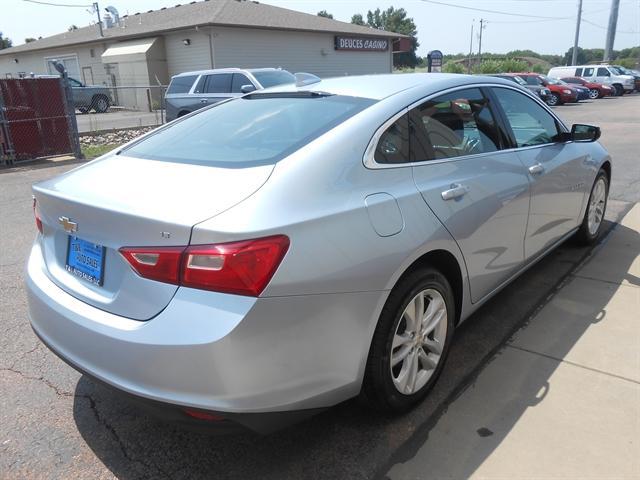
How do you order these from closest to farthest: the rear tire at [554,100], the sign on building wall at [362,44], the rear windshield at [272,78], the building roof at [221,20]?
1. the rear windshield at [272,78]
2. the building roof at [221,20]
3. the rear tire at [554,100]
4. the sign on building wall at [362,44]

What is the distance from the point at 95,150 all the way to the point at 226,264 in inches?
481

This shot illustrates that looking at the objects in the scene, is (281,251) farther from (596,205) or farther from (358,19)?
(358,19)

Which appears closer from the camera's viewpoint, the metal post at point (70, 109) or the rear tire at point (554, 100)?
the metal post at point (70, 109)

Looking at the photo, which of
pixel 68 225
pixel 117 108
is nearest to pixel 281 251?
pixel 68 225

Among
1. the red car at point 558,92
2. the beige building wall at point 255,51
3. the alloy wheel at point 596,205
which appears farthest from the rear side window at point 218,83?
the red car at point 558,92

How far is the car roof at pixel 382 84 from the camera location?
2.85 metres

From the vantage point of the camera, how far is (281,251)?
1946mm

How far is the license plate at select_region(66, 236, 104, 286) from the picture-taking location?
2.20 metres

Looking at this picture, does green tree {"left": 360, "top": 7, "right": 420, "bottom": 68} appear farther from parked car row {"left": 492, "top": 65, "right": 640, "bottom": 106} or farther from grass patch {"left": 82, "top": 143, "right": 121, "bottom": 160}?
grass patch {"left": 82, "top": 143, "right": 121, "bottom": 160}

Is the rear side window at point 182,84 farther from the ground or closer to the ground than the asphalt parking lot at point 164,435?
farther from the ground

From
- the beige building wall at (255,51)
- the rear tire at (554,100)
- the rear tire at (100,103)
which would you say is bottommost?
the rear tire at (554,100)

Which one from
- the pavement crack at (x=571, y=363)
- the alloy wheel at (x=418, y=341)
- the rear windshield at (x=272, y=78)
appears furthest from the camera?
the rear windshield at (x=272, y=78)

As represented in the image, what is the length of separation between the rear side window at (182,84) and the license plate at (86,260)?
1220 cm

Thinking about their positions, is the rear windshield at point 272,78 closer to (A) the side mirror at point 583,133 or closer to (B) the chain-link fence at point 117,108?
(B) the chain-link fence at point 117,108
